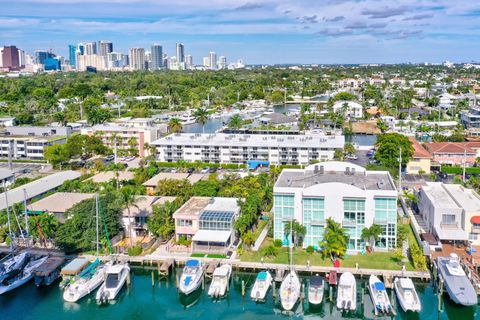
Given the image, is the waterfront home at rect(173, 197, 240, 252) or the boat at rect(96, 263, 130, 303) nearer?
the boat at rect(96, 263, 130, 303)

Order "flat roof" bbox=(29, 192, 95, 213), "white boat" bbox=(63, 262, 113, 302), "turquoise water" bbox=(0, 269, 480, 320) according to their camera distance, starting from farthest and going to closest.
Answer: "flat roof" bbox=(29, 192, 95, 213), "white boat" bbox=(63, 262, 113, 302), "turquoise water" bbox=(0, 269, 480, 320)

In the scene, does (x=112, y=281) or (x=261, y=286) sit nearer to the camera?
(x=261, y=286)

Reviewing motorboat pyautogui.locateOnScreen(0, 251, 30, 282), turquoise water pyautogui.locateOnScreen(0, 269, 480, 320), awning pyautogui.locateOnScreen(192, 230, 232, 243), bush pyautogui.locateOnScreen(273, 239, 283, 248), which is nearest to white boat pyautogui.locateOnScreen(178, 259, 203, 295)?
turquoise water pyautogui.locateOnScreen(0, 269, 480, 320)

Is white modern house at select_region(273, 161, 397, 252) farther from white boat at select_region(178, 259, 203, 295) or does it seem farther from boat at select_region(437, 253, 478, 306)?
white boat at select_region(178, 259, 203, 295)

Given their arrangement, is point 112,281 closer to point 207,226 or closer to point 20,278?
point 20,278

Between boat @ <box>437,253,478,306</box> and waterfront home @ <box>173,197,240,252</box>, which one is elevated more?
waterfront home @ <box>173,197,240,252</box>

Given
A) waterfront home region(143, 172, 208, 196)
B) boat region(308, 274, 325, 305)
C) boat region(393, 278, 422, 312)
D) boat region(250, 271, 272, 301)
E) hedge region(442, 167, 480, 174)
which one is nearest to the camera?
boat region(393, 278, 422, 312)

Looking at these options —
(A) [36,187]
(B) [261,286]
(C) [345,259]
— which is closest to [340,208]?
(C) [345,259]
